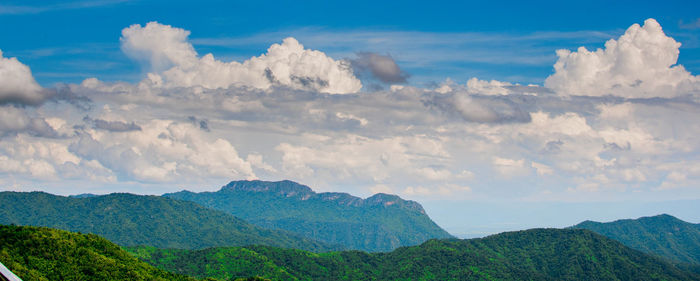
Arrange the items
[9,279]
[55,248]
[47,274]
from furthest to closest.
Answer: [55,248], [47,274], [9,279]

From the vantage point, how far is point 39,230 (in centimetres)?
19338

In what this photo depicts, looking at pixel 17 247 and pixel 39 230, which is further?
pixel 39 230

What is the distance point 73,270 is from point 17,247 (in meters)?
17.8

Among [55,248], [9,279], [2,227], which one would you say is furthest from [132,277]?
[9,279]

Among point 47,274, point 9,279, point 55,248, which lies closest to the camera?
point 9,279

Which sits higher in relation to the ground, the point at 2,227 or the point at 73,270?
the point at 2,227

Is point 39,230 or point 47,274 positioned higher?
point 39,230

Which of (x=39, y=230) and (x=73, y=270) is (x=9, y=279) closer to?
(x=73, y=270)

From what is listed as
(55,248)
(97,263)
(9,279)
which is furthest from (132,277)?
(9,279)

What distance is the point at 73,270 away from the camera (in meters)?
177

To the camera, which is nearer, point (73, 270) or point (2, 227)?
point (73, 270)

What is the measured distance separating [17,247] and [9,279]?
167027 millimetres

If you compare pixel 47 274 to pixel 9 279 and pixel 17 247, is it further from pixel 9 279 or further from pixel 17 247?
pixel 9 279

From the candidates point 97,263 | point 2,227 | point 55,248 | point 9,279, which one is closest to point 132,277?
point 97,263
